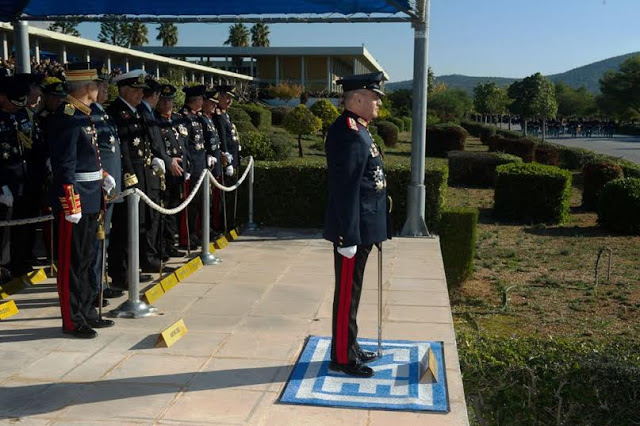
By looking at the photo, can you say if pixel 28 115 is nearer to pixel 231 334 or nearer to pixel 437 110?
pixel 231 334

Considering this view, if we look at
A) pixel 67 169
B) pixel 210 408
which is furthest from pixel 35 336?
pixel 210 408

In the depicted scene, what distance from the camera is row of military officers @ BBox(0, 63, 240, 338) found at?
5398 mm

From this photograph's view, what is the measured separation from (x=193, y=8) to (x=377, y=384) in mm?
6584

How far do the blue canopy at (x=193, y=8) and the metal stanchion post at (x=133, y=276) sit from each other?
4.24 meters

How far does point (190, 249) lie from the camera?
30.0 feet

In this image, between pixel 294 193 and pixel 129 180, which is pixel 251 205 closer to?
pixel 294 193

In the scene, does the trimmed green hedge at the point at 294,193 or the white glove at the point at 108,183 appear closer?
the white glove at the point at 108,183

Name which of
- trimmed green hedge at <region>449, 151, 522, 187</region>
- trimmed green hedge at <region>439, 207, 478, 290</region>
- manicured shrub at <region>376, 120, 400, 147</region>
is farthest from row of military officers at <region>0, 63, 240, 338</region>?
manicured shrub at <region>376, 120, 400, 147</region>

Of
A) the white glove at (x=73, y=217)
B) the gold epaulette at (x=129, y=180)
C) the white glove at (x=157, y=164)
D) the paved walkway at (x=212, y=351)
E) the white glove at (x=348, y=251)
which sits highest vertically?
the white glove at (x=157, y=164)

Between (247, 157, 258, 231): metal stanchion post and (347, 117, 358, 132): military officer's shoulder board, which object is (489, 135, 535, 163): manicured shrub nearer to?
(247, 157, 258, 231): metal stanchion post

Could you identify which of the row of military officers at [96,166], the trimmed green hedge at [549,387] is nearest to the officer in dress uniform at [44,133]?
the row of military officers at [96,166]

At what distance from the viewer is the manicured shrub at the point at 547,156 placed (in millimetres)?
26812

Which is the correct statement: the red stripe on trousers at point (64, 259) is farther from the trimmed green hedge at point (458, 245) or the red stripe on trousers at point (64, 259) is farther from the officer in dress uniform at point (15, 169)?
the trimmed green hedge at point (458, 245)

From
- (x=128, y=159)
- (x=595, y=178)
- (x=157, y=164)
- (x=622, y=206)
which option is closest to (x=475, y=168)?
(x=595, y=178)
